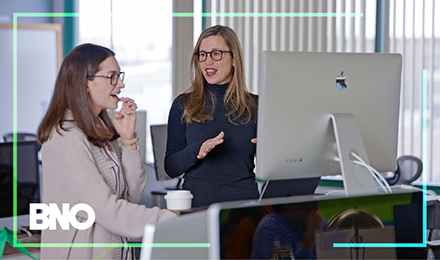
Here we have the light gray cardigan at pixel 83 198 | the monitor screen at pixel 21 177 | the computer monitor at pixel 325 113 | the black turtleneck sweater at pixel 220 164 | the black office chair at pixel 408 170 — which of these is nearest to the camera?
the computer monitor at pixel 325 113

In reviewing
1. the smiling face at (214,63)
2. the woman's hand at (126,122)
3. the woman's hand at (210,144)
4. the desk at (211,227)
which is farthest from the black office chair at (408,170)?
the desk at (211,227)

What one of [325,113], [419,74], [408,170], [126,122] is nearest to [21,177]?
[126,122]

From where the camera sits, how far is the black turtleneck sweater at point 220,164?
6.37ft

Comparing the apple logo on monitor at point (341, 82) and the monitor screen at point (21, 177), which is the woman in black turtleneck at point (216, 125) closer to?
the apple logo on monitor at point (341, 82)

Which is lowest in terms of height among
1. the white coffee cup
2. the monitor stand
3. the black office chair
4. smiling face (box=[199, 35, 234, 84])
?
the black office chair

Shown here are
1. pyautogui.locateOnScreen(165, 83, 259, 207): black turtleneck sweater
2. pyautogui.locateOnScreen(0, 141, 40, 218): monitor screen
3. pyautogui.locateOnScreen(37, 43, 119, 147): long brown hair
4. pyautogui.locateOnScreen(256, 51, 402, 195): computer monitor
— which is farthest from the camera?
pyautogui.locateOnScreen(0, 141, 40, 218): monitor screen

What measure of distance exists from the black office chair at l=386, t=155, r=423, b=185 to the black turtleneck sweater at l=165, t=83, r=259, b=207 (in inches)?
87.3

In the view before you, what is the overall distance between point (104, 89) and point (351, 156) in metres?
0.82

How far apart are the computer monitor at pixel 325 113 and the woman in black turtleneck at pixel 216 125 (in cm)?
53

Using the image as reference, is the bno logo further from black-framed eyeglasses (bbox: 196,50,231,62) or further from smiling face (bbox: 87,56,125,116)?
black-framed eyeglasses (bbox: 196,50,231,62)

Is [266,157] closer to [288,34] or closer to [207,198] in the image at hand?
[207,198]

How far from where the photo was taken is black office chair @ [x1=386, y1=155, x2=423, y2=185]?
3.77 metres

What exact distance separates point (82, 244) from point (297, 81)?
2.71ft

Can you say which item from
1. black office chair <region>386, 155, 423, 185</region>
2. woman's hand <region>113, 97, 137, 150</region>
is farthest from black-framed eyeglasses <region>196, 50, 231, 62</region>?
black office chair <region>386, 155, 423, 185</region>
